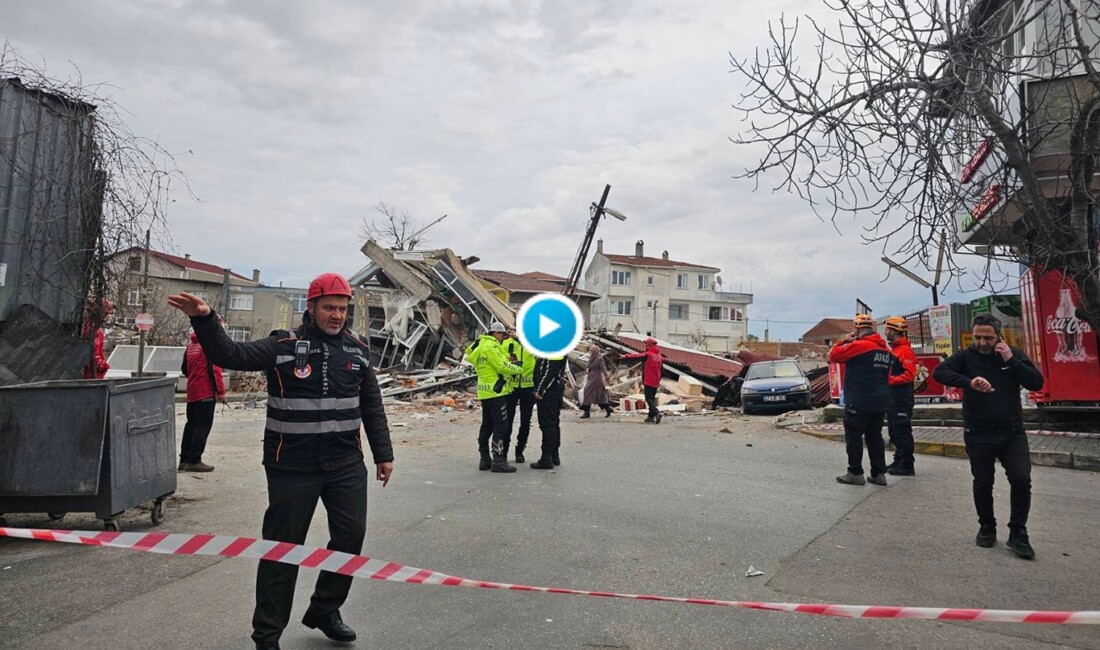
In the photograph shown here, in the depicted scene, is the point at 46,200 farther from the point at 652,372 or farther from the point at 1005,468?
the point at 652,372

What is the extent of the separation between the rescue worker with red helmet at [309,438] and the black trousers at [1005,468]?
4751mm

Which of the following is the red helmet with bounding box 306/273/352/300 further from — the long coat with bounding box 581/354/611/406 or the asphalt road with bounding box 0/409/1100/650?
the long coat with bounding box 581/354/611/406

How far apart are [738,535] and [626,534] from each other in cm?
93

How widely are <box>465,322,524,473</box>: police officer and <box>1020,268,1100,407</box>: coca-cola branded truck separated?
852 cm

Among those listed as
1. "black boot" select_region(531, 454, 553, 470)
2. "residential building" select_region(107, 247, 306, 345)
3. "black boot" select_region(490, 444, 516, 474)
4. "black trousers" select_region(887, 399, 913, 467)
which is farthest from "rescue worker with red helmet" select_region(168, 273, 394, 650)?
"residential building" select_region(107, 247, 306, 345)

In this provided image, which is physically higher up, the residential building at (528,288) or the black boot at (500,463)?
the residential building at (528,288)

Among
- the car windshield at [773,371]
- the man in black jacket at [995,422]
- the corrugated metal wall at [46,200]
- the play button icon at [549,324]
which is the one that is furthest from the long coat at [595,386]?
the corrugated metal wall at [46,200]

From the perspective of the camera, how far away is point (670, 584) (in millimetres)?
4539

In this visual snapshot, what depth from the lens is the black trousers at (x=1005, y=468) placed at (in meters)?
5.26

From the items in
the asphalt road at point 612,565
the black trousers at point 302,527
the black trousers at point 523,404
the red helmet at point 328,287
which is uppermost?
the red helmet at point 328,287

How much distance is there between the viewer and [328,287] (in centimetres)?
383

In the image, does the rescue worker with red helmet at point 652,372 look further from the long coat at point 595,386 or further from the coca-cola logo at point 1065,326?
the coca-cola logo at point 1065,326

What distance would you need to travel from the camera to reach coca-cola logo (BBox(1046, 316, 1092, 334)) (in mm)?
10984

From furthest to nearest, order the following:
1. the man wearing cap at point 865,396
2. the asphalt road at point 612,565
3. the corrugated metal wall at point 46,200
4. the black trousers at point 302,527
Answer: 1. the man wearing cap at point 865,396
2. the corrugated metal wall at point 46,200
3. the asphalt road at point 612,565
4. the black trousers at point 302,527
